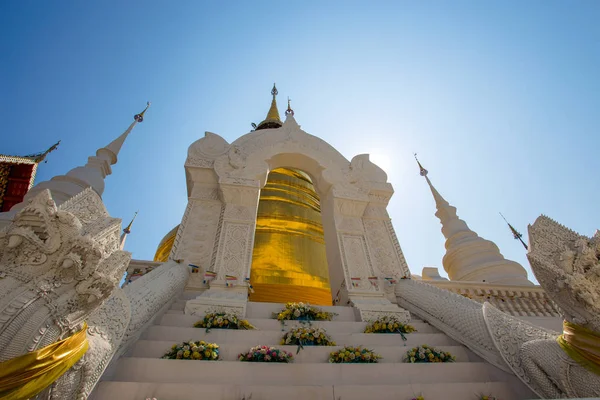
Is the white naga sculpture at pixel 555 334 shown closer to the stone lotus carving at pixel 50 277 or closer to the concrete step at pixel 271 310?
the concrete step at pixel 271 310

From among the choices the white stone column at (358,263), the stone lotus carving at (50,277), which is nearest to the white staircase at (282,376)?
the stone lotus carving at (50,277)

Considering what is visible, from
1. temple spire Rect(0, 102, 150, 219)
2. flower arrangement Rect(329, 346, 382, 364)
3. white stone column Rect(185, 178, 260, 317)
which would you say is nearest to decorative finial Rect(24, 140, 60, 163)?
temple spire Rect(0, 102, 150, 219)

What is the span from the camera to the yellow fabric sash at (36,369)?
190 cm

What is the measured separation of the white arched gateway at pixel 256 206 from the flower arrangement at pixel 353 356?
1.68m

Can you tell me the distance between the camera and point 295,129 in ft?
32.7

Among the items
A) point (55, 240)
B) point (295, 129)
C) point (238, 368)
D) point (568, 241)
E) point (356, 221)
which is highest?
point (295, 129)

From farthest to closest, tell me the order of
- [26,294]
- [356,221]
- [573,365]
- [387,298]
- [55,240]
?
1. [356,221]
2. [387,298]
3. [573,365]
4. [55,240]
5. [26,294]

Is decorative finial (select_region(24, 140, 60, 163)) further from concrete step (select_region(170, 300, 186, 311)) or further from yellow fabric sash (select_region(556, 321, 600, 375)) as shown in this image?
yellow fabric sash (select_region(556, 321, 600, 375))

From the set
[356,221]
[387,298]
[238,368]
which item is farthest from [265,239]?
[238,368]

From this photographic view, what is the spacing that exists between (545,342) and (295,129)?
315 inches

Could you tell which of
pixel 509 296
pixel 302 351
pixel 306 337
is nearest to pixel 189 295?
pixel 306 337

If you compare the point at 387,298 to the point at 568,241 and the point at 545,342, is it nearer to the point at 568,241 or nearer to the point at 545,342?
the point at 545,342

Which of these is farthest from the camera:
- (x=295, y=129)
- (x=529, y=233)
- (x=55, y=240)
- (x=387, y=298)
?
(x=295, y=129)

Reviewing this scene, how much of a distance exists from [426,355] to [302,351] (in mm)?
1669
